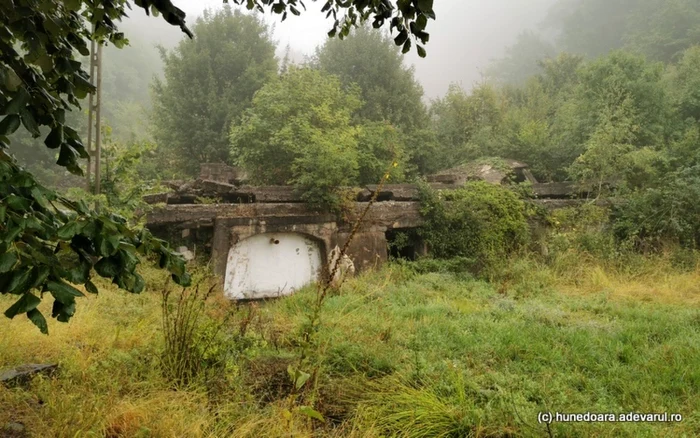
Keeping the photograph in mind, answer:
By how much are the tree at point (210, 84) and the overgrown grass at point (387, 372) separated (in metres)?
12.6

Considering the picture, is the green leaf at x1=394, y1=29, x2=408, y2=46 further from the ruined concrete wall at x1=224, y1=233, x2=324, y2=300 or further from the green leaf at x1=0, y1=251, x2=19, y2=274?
the ruined concrete wall at x1=224, y1=233, x2=324, y2=300

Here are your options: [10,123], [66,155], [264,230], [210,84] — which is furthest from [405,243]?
[210,84]

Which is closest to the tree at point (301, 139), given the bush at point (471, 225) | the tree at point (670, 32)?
the bush at point (471, 225)

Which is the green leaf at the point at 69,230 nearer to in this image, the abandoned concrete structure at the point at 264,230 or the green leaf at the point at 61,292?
the green leaf at the point at 61,292

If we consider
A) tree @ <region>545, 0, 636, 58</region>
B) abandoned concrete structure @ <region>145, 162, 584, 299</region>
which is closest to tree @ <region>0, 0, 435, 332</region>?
abandoned concrete structure @ <region>145, 162, 584, 299</region>

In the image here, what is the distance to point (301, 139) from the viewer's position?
33.2 feet

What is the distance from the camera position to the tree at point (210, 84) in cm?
1781

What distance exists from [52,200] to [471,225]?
9737 millimetres

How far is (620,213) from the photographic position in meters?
11.3

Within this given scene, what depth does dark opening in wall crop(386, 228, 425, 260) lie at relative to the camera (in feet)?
34.0

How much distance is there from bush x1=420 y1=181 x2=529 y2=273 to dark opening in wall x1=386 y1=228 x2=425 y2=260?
32cm

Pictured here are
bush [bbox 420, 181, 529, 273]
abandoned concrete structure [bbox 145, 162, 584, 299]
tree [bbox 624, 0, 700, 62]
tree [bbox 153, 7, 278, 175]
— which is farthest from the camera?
tree [bbox 624, 0, 700, 62]

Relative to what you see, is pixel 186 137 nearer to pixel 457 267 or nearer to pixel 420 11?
pixel 457 267

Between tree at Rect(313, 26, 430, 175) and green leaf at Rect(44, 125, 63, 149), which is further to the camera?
tree at Rect(313, 26, 430, 175)
